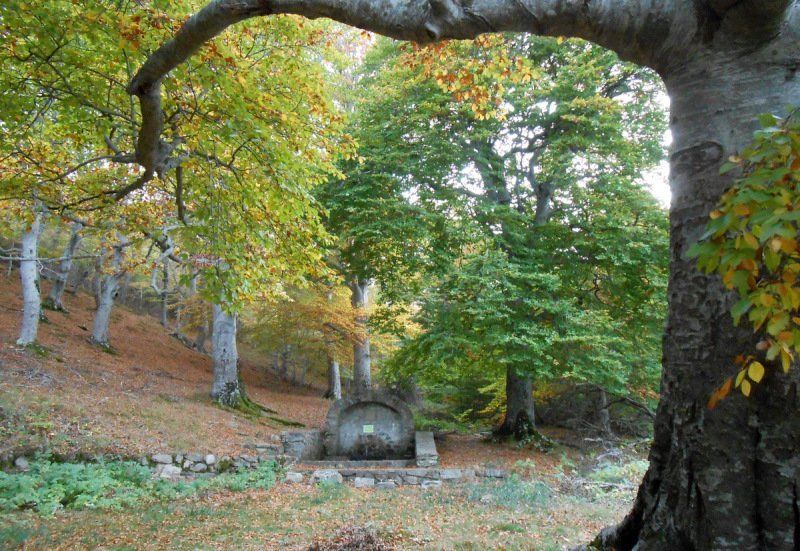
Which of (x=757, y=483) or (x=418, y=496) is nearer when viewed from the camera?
(x=757, y=483)

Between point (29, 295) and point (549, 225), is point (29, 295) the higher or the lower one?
the lower one

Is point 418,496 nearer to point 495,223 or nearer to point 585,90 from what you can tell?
point 495,223

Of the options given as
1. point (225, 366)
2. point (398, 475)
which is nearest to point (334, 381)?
point (225, 366)

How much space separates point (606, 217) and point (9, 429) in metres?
11.8

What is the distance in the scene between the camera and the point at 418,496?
8.08 metres

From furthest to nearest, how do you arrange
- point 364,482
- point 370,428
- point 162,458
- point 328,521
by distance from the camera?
point 370,428
point 364,482
point 162,458
point 328,521

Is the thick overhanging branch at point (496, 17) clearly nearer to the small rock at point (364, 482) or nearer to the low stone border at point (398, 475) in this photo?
the small rock at point (364, 482)

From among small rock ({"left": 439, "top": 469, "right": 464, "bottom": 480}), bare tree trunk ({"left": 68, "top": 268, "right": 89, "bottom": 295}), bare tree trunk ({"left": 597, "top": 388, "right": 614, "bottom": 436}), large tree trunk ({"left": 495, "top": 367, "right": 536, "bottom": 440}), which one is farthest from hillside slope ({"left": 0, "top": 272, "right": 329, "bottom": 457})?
bare tree trunk ({"left": 597, "top": 388, "right": 614, "bottom": 436})

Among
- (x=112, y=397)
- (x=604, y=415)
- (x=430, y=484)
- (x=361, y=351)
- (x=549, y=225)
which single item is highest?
(x=549, y=225)

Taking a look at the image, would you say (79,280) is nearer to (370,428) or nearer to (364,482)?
(370,428)

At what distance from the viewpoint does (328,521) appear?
239 inches

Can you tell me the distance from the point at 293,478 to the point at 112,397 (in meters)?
5.02

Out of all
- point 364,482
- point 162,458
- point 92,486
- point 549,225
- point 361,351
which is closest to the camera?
point 92,486

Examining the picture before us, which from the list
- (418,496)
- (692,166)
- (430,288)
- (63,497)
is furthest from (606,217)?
(63,497)
